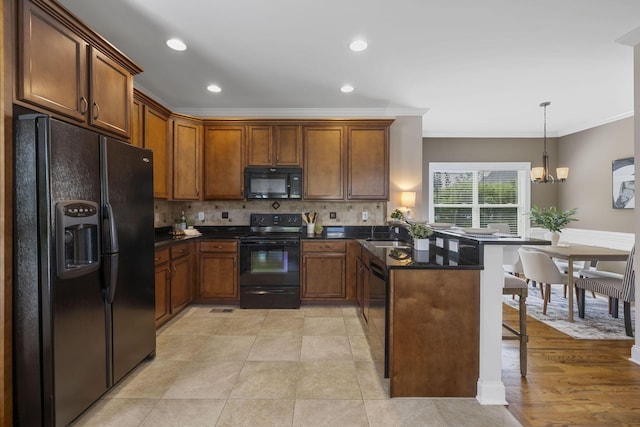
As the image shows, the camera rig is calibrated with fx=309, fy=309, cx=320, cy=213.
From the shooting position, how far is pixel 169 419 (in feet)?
5.92

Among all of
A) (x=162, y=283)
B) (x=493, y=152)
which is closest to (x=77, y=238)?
(x=162, y=283)

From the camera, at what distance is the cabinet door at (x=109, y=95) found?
6.54 feet

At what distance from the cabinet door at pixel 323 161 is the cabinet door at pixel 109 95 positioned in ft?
7.06

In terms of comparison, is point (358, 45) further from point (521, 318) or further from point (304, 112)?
point (521, 318)

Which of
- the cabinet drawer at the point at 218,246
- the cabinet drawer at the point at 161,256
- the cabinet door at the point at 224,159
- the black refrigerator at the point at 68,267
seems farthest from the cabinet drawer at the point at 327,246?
the black refrigerator at the point at 68,267

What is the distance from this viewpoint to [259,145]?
4086 mm

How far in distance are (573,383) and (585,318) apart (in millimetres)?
1728

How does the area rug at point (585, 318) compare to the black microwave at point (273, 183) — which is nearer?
the area rug at point (585, 318)

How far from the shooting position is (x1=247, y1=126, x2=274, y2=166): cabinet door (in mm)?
4078

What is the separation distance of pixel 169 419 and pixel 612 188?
6257 millimetres

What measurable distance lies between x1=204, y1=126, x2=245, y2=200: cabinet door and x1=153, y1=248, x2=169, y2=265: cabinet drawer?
1182 mm

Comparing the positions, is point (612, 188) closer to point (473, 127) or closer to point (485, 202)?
point (485, 202)

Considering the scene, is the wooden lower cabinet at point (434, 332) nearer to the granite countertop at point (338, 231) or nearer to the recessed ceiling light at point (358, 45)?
the recessed ceiling light at point (358, 45)

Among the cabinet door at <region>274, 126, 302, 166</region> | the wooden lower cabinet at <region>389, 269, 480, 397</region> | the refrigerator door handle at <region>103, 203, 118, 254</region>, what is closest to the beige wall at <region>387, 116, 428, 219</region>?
the cabinet door at <region>274, 126, 302, 166</region>
